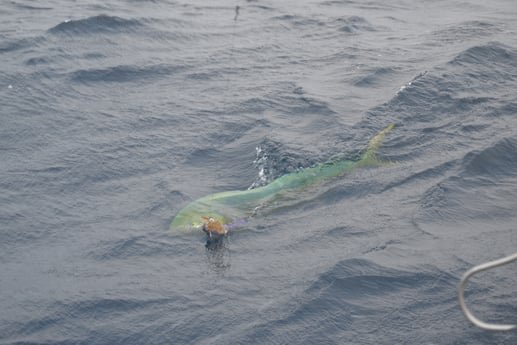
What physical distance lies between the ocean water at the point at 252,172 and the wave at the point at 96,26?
52 millimetres

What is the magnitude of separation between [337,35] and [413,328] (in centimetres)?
1054

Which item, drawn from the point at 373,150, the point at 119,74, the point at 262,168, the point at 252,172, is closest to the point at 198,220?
the point at 252,172

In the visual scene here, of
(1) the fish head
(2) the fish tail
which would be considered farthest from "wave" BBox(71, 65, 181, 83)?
(1) the fish head

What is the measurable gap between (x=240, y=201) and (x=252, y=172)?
1.20m

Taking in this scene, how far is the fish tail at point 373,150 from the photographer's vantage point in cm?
1040

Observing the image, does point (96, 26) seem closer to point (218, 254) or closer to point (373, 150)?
point (373, 150)

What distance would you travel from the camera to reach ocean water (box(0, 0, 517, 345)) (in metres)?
7.34

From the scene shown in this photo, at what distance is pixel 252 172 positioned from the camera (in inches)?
409

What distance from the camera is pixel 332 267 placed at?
8.09 m

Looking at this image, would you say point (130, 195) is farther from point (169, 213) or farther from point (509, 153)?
point (509, 153)

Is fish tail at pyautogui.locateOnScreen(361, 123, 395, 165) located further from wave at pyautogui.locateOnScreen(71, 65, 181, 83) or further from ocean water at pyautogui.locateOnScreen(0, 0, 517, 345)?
wave at pyautogui.locateOnScreen(71, 65, 181, 83)

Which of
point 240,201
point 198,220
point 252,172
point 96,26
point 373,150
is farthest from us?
point 96,26

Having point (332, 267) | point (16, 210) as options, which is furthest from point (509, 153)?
point (16, 210)

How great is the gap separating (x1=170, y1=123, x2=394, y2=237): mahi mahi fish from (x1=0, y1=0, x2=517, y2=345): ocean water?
182 millimetres
